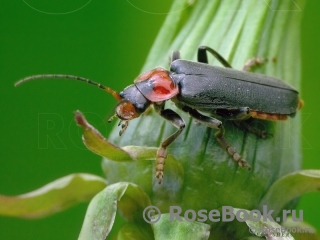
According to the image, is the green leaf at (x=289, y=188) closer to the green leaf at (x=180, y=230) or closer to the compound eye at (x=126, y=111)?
the green leaf at (x=180, y=230)

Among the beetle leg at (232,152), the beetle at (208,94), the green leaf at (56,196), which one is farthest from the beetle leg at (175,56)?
the green leaf at (56,196)

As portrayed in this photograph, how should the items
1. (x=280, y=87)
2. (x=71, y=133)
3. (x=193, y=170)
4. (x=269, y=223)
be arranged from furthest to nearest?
(x=71, y=133) < (x=280, y=87) < (x=193, y=170) < (x=269, y=223)

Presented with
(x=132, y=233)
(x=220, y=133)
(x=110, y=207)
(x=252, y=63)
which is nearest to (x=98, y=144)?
(x=110, y=207)

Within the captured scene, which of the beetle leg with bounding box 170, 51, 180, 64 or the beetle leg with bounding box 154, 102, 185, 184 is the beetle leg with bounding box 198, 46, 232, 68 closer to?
the beetle leg with bounding box 170, 51, 180, 64

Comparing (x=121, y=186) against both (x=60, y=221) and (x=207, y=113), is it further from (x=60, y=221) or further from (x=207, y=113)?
(x=60, y=221)

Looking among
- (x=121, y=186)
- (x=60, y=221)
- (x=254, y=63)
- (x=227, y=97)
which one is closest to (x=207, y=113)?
(x=227, y=97)

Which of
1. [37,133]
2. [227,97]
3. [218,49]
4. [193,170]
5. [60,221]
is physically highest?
[218,49]

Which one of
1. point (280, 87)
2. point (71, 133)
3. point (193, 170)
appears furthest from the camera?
point (71, 133)
